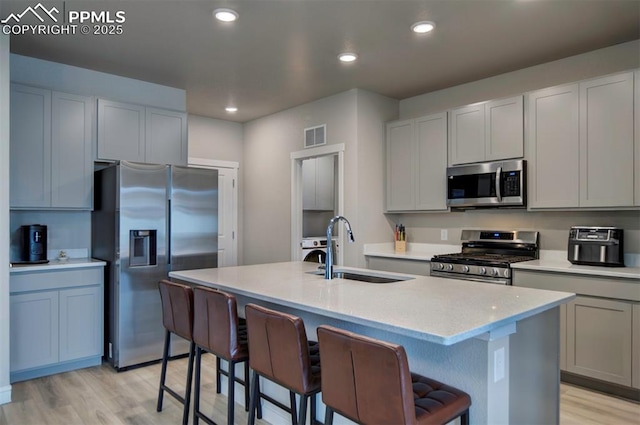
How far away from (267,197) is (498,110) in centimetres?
310

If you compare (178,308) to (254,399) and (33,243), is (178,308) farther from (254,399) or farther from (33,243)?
(33,243)

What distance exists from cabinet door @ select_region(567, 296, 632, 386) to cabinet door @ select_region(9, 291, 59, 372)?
407cm

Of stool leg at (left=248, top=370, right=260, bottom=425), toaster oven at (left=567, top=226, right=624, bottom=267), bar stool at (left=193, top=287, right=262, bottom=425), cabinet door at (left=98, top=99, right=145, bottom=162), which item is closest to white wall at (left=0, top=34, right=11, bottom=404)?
cabinet door at (left=98, top=99, right=145, bottom=162)

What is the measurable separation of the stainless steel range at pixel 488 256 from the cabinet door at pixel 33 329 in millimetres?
3306

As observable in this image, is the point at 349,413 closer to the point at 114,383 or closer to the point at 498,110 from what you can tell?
the point at 114,383

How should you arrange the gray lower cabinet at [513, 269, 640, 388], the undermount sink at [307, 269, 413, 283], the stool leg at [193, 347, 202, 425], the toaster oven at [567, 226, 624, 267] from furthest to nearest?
the toaster oven at [567, 226, 624, 267] < the gray lower cabinet at [513, 269, 640, 388] < the undermount sink at [307, 269, 413, 283] < the stool leg at [193, 347, 202, 425]

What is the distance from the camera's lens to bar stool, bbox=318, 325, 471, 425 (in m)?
1.34

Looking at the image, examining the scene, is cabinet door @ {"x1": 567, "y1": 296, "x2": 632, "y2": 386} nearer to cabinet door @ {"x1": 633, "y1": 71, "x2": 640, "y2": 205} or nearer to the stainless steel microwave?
cabinet door @ {"x1": 633, "y1": 71, "x2": 640, "y2": 205}

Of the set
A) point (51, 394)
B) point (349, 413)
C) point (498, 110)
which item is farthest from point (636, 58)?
point (51, 394)

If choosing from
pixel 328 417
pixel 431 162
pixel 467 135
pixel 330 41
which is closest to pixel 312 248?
pixel 431 162

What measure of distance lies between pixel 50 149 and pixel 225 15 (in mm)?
2055

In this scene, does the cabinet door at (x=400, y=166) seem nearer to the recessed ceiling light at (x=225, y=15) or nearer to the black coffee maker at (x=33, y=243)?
the recessed ceiling light at (x=225, y=15)

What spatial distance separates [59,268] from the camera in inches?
135

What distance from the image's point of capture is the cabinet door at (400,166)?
14.9 feet
